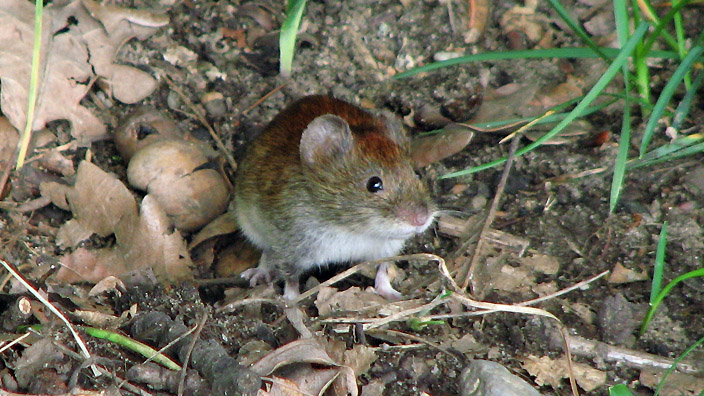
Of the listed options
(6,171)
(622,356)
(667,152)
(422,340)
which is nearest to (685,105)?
(667,152)

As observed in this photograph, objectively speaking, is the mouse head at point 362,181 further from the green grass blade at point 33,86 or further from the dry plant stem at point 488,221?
the green grass blade at point 33,86

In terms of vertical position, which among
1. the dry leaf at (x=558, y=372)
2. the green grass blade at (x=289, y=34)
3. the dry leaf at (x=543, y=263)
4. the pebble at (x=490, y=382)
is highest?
the green grass blade at (x=289, y=34)

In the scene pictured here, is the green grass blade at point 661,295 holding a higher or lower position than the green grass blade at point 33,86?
lower

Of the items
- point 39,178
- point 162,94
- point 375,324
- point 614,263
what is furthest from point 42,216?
point 614,263

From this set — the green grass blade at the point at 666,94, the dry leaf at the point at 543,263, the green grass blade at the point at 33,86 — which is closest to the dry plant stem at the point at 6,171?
the green grass blade at the point at 33,86

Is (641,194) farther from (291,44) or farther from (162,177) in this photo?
(162,177)

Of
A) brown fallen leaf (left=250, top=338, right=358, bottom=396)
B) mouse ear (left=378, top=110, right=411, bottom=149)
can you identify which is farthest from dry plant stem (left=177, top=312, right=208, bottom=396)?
mouse ear (left=378, top=110, right=411, bottom=149)

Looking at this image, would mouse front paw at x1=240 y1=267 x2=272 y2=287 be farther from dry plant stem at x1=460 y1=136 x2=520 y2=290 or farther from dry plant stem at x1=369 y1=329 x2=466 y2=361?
dry plant stem at x1=460 y1=136 x2=520 y2=290
